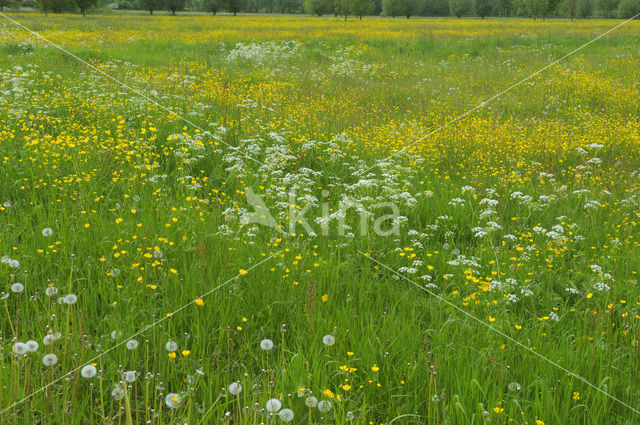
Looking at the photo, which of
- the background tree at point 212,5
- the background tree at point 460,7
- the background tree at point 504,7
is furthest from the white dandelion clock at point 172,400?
the background tree at point 504,7

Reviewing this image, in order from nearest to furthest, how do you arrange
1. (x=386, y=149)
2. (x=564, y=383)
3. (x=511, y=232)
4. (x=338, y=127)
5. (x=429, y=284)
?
1. (x=564, y=383)
2. (x=429, y=284)
3. (x=511, y=232)
4. (x=386, y=149)
5. (x=338, y=127)

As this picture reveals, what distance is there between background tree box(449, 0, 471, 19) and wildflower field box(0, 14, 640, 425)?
76854 mm

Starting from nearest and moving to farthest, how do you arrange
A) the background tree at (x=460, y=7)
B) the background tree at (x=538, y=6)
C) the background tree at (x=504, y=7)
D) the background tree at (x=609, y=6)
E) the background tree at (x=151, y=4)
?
the background tree at (x=609, y=6), the background tree at (x=538, y=6), the background tree at (x=151, y=4), the background tree at (x=460, y=7), the background tree at (x=504, y=7)

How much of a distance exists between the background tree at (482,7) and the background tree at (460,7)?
112cm

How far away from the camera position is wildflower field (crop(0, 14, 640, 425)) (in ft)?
7.80

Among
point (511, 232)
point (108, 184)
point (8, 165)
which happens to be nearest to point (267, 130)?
point (108, 184)

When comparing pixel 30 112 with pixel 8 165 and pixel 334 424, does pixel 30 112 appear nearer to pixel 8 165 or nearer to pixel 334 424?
pixel 8 165

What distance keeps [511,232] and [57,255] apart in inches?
158

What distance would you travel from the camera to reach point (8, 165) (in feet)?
16.3

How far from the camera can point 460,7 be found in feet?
252

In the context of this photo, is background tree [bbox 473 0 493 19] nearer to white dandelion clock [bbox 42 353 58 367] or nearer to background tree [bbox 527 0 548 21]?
background tree [bbox 527 0 548 21]

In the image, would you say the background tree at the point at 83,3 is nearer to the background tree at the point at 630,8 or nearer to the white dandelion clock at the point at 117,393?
the background tree at the point at 630,8

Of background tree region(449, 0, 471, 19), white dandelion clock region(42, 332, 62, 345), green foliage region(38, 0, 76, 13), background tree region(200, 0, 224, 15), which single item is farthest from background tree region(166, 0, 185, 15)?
white dandelion clock region(42, 332, 62, 345)

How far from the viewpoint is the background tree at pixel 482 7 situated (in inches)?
2995
